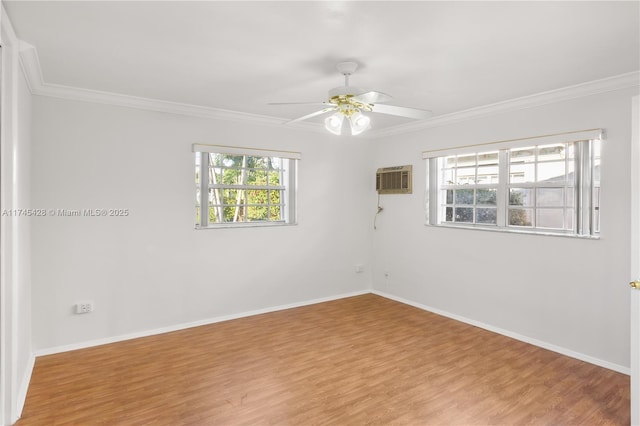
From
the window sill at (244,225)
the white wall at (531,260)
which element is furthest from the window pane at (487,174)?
the window sill at (244,225)

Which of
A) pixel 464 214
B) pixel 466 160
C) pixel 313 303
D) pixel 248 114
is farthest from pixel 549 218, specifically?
pixel 248 114

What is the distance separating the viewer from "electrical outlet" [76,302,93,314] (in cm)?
347

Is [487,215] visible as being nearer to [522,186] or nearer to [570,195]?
[522,186]

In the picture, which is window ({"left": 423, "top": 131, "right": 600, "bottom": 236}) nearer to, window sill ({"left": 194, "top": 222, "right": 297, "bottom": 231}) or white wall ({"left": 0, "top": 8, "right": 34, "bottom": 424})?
window sill ({"left": 194, "top": 222, "right": 297, "bottom": 231})

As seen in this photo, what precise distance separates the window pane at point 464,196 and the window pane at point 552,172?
0.80m

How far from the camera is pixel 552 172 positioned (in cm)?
359

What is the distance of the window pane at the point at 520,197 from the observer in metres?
3.79

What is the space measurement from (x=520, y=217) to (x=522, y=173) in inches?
18.0

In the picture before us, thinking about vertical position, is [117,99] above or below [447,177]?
above

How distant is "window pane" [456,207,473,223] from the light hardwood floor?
4.08 feet

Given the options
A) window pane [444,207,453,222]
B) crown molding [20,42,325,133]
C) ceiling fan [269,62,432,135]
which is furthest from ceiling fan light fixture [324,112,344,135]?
window pane [444,207,453,222]

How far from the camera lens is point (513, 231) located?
3.82 metres

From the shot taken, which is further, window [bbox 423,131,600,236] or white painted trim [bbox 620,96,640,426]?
window [bbox 423,131,600,236]

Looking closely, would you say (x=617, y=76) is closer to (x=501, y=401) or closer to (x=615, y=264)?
(x=615, y=264)
